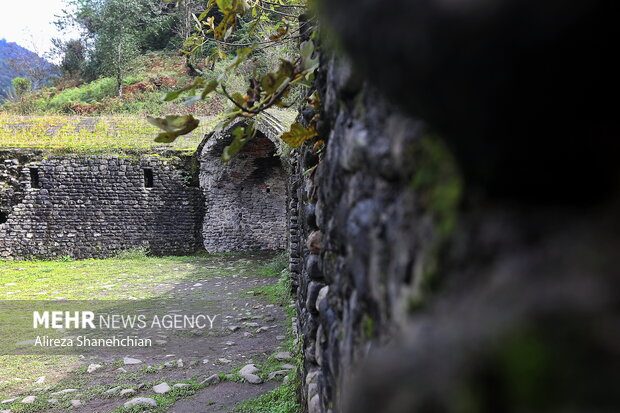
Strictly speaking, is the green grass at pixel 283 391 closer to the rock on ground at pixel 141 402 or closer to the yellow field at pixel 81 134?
the rock on ground at pixel 141 402

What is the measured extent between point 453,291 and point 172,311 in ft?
20.8

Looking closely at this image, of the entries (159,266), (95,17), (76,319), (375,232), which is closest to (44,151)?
(159,266)

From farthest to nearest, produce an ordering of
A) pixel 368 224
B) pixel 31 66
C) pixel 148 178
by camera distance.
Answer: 1. pixel 31 66
2. pixel 148 178
3. pixel 368 224

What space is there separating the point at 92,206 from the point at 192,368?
28.6 feet

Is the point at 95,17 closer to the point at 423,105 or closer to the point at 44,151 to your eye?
the point at 44,151

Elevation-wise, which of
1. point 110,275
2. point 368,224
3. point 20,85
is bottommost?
point 110,275

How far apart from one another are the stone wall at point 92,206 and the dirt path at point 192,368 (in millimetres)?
5570

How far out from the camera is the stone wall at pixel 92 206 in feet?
38.3

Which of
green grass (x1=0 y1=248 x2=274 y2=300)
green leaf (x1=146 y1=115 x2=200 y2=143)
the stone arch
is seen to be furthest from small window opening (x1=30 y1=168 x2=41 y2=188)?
green leaf (x1=146 y1=115 x2=200 y2=143)

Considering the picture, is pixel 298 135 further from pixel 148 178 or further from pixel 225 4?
pixel 148 178

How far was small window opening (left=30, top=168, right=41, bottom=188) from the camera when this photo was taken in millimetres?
11844

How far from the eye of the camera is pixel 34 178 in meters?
11.9

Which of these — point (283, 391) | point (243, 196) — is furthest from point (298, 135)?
point (243, 196)

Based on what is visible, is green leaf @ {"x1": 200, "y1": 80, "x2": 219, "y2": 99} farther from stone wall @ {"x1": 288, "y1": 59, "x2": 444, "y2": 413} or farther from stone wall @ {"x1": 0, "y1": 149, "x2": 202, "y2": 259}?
stone wall @ {"x1": 0, "y1": 149, "x2": 202, "y2": 259}
